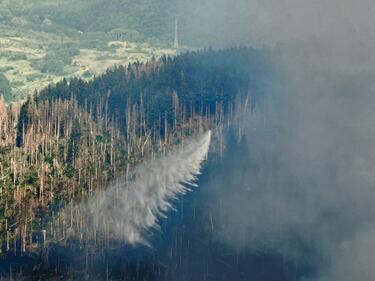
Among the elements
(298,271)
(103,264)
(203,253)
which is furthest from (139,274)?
(298,271)

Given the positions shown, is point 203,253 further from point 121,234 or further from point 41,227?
point 41,227

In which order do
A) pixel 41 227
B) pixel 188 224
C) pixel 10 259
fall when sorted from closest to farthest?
1. pixel 10 259
2. pixel 41 227
3. pixel 188 224

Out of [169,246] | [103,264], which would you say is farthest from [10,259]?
[169,246]

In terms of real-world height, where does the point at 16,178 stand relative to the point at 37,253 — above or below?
above

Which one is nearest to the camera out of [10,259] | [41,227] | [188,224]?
[10,259]

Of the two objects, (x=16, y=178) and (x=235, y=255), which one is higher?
(x=16, y=178)

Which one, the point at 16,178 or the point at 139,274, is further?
the point at 16,178

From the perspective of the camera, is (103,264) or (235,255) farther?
(235,255)

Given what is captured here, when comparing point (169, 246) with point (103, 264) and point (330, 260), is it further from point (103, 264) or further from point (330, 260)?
point (330, 260)
